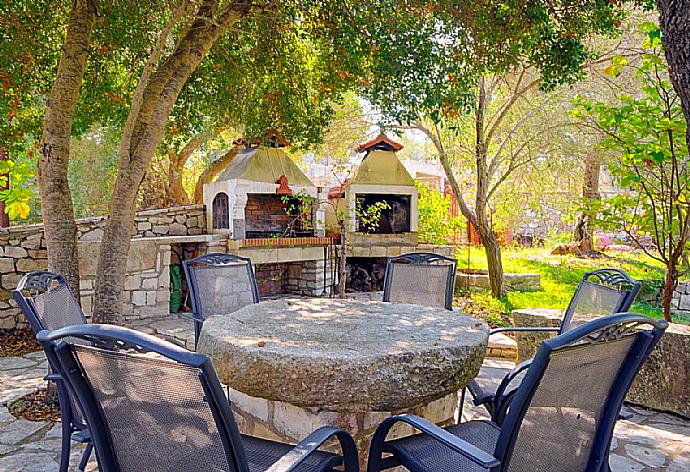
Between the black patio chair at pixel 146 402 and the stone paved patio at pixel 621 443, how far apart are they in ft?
4.61

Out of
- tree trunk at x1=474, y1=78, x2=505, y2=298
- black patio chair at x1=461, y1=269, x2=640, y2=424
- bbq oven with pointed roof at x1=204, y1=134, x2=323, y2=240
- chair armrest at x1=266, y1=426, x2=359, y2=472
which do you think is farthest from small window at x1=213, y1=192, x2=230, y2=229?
chair armrest at x1=266, y1=426, x2=359, y2=472

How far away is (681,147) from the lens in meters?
Result: 3.68

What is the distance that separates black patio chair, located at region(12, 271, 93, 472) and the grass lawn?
4.47 m

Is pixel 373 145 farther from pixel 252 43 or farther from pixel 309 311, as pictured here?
pixel 309 311

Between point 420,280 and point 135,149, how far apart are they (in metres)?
2.17

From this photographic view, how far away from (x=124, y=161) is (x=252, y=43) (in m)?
1.98

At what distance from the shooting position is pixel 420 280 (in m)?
3.43

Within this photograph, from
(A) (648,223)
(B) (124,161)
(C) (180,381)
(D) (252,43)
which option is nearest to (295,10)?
(D) (252,43)

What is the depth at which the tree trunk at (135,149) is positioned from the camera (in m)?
3.36

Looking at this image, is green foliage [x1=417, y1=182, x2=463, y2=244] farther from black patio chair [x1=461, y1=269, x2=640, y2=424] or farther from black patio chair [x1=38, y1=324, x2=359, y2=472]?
black patio chair [x1=38, y1=324, x2=359, y2=472]

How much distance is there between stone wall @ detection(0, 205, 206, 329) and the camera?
505 centimetres

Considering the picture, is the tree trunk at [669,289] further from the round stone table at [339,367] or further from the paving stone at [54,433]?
the paving stone at [54,433]

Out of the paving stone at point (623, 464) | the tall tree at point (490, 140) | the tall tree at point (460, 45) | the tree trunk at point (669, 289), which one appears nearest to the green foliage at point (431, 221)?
the tall tree at point (490, 140)

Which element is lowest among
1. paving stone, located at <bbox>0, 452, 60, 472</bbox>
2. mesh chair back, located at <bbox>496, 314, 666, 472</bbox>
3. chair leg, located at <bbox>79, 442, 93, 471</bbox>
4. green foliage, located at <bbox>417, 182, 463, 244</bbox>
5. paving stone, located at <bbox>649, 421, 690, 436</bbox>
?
paving stone, located at <bbox>0, 452, 60, 472</bbox>
